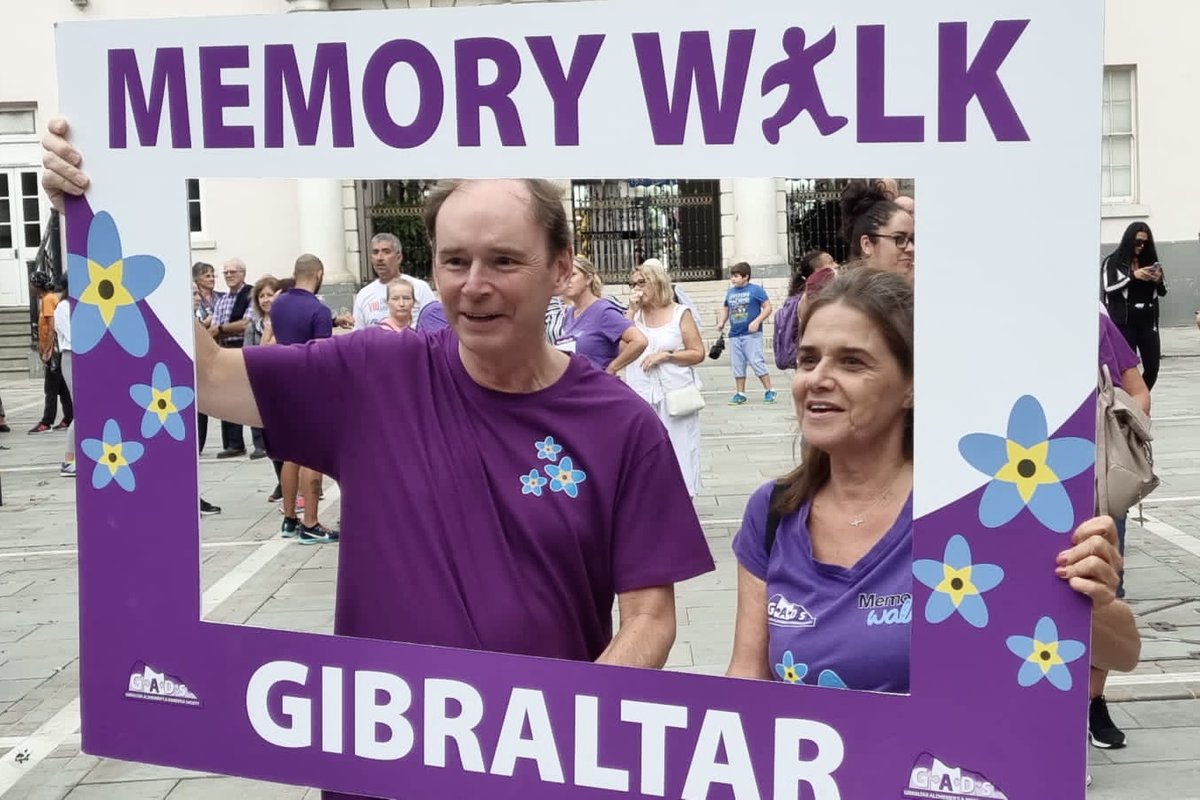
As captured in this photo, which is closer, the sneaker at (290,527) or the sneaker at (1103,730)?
→ the sneaker at (1103,730)

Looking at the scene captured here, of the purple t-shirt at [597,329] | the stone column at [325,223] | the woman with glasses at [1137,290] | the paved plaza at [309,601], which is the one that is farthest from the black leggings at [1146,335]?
the stone column at [325,223]

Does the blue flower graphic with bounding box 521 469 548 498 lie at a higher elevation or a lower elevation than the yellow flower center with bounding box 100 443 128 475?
lower

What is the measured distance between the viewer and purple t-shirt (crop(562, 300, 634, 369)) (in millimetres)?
2695

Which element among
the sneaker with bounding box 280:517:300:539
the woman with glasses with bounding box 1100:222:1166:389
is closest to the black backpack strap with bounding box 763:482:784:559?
the sneaker with bounding box 280:517:300:539

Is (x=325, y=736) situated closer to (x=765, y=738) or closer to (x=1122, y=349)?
(x=765, y=738)

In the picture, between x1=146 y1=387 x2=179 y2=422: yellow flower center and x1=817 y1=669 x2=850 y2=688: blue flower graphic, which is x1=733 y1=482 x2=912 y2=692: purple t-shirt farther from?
x1=146 y1=387 x2=179 y2=422: yellow flower center

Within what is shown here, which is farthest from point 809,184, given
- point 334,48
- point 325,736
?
point 325,736

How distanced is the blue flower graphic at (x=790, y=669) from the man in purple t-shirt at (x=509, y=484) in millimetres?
176

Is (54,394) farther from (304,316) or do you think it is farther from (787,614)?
(787,614)

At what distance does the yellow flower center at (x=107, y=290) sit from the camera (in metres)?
2.35

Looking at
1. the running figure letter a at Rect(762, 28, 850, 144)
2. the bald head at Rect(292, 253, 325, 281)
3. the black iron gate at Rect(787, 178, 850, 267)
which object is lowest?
the bald head at Rect(292, 253, 325, 281)

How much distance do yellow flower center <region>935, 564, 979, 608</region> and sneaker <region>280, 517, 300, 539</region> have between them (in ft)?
15.1

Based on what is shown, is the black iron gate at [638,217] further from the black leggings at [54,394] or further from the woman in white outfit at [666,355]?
the black leggings at [54,394]

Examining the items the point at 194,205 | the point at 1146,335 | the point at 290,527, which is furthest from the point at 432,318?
the point at 1146,335
